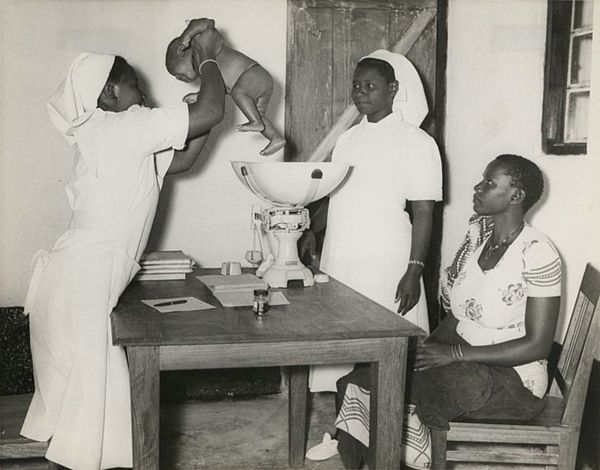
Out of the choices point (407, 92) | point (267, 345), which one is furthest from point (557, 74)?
point (267, 345)

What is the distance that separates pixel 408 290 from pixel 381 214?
376mm

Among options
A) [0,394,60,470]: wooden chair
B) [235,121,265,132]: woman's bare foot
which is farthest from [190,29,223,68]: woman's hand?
[0,394,60,470]: wooden chair

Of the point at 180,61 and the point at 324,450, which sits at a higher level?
the point at 180,61

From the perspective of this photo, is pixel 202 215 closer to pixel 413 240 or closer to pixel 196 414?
pixel 196 414

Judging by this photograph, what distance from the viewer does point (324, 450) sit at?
3225 millimetres

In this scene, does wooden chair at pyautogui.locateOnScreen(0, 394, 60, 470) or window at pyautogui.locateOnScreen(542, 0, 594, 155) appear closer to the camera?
wooden chair at pyautogui.locateOnScreen(0, 394, 60, 470)

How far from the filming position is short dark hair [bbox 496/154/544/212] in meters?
2.56

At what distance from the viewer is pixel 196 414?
3770 millimetres

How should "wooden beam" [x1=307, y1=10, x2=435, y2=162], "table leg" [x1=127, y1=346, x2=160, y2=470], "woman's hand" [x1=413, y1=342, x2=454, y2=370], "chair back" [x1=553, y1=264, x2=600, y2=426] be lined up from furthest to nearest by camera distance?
"wooden beam" [x1=307, y1=10, x2=435, y2=162]
"woman's hand" [x1=413, y1=342, x2=454, y2=370]
"chair back" [x1=553, y1=264, x2=600, y2=426]
"table leg" [x1=127, y1=346, x2=160, y2=470]

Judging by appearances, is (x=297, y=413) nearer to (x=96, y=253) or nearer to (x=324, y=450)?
(x=324, y=450)

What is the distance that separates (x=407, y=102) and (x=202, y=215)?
1406 mm

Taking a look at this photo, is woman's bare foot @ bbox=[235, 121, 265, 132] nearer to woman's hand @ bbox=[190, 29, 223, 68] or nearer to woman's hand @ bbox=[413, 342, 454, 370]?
woman's hand @ bbox=[190, 29, 223, 68]

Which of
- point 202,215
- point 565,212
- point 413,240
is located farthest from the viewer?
point 202,215

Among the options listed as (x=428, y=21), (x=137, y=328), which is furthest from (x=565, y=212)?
(x=137, y=328)
